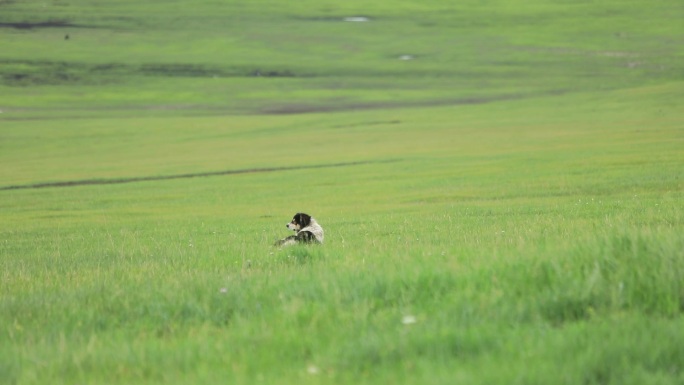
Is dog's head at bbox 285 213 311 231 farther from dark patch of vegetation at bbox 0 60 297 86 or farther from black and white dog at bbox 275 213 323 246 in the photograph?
dark patch of vegetation at bbox 0 60 297 86

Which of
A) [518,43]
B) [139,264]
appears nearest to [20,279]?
[139,264]

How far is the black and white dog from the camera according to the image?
13827mm

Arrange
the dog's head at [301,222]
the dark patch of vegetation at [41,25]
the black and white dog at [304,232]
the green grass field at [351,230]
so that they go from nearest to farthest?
the green grass field at [351,230] → the black and white dog at [304,232] → the dog's head at [301,222] → the dark patch of vegetation at [41,25]

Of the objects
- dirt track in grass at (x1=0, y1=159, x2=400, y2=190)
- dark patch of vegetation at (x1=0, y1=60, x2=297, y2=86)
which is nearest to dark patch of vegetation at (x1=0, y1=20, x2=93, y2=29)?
dark patch of vegetation at (x1=0, y1=60, x2=297, y2=86)

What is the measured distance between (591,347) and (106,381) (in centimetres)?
321

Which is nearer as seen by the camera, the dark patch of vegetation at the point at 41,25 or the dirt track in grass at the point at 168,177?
the dirt track in grass at the point at 168,177

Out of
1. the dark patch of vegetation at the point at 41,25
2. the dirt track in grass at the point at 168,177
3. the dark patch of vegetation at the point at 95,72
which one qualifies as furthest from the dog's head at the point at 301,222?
the dark patch of vegetation at the point at 41,25

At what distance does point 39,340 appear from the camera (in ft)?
23.3

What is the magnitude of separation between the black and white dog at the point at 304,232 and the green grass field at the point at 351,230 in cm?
29

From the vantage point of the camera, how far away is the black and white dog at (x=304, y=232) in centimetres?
1383

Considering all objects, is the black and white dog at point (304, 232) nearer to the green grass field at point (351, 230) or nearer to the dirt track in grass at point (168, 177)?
the green grass field at point (351, 230)

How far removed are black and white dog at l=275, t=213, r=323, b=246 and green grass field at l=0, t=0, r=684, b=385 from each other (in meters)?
0.29

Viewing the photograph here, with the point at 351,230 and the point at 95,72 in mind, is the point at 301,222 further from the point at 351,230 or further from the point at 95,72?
the point at 95,72

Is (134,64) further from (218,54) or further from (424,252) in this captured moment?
(424,252)
